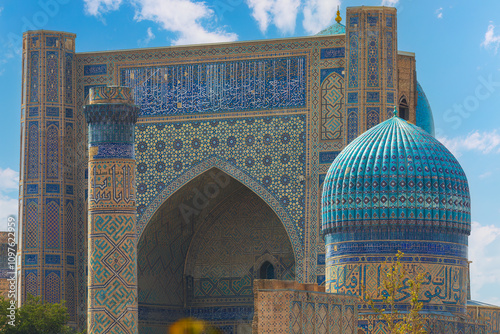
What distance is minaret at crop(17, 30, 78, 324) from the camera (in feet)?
73.5

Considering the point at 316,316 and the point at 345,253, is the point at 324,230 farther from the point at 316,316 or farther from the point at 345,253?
the point at 316,316

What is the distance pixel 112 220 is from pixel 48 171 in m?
6.74

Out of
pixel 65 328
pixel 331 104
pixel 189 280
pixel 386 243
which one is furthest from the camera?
pixel 189 280

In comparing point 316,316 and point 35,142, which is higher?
point 35,142

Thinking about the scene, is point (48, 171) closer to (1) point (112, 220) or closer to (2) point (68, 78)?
(2) point (68, 78)

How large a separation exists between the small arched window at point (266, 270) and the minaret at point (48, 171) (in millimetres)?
3515

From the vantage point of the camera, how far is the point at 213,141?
22.6 metres

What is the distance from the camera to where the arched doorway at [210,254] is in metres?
23.4

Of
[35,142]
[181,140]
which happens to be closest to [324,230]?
[181,140]

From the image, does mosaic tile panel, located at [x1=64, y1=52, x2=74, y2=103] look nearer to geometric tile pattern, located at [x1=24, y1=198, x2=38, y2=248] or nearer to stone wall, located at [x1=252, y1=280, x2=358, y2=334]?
geometric tile pattern, located at [x1=24, y1=198, x2=38, y2=248]

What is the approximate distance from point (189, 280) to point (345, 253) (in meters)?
6.68

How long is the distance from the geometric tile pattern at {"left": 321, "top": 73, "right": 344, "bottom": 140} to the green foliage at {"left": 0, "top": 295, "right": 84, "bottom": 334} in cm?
546

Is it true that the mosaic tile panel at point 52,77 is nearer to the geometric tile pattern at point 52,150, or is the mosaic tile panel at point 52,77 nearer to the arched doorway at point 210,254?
the geometric tile pattern at point 52,150

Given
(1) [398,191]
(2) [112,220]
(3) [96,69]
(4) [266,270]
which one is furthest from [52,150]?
(1) [398,191]
